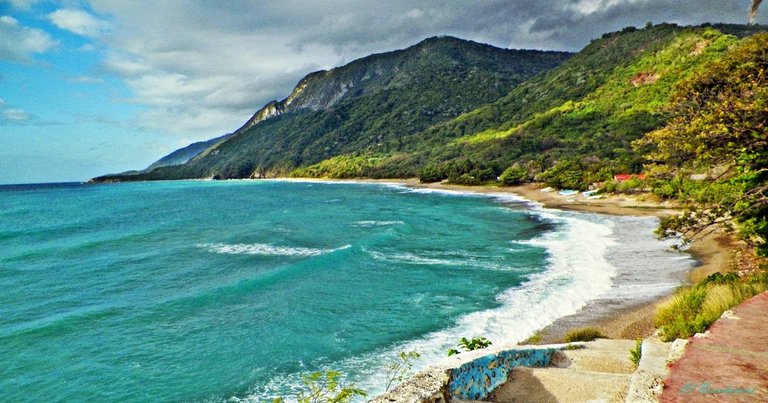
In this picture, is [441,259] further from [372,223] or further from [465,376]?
[465,376]

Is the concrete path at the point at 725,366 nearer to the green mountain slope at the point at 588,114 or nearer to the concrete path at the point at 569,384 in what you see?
the concrete path at the point at 569,384

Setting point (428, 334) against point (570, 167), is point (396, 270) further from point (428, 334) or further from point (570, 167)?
point (570, 167)

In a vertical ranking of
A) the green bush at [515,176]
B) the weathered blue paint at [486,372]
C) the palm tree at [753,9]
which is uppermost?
the palm tree at [753,9]

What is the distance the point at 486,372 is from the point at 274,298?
1519 cm

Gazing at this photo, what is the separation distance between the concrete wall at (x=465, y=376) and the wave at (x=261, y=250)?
22.8 m

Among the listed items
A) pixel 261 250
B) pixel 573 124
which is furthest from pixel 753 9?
pixel 573 124

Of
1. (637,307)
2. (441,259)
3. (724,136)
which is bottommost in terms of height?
(637,307)

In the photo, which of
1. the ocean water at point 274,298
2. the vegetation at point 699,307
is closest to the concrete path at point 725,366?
the vegetation at point 699,307

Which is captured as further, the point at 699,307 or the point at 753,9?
the point at 699,307

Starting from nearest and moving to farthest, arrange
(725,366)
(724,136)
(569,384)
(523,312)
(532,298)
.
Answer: (725,366) < (569,384) < (724,136) < (523,312) < (532,298)

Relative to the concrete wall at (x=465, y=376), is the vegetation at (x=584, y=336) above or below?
below

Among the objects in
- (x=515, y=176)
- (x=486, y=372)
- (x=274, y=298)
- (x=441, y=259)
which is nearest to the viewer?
(x=486, y=372)

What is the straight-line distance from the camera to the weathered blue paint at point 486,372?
6391 millimetres

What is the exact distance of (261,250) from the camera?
31953 mm
